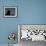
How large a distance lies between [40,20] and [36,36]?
1.56ft

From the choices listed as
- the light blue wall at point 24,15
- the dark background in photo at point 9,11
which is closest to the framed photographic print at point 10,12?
the dark background in photo at point 9,11

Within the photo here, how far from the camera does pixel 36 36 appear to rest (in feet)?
11.5

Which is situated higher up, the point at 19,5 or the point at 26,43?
the point at 19,5

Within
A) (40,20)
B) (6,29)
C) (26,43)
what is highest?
(40,20)

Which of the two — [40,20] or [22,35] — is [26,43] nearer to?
[22,35]

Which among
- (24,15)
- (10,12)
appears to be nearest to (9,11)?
(10,12)

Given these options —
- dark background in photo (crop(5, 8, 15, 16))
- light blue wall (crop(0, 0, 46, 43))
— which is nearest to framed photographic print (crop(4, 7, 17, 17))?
dark background in photo (crop(5, 8, 15, 16))

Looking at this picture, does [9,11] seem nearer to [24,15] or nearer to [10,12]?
[10,12]

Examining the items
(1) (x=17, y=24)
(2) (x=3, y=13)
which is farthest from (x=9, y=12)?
(1) (x=17, y=24)

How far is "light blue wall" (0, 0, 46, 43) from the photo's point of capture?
3637 millimetres

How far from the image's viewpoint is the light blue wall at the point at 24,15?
3637 mm

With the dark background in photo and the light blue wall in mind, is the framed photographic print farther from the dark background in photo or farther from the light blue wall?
the light blue wall

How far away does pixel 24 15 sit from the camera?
3.66 meters

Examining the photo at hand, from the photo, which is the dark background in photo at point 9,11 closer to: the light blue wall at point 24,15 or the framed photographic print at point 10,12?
the framed photographic print at point 10,12
